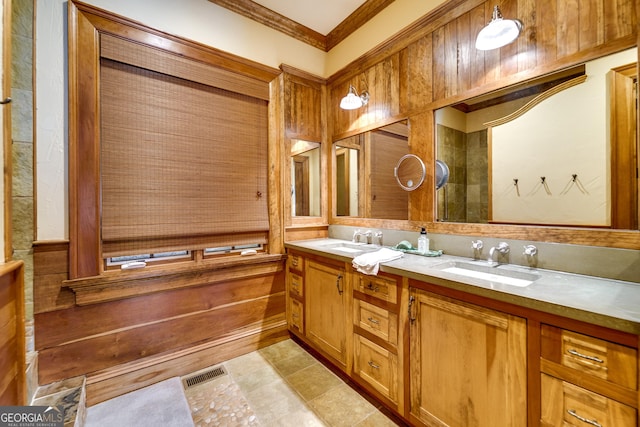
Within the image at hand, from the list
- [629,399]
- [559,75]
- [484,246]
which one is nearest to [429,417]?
[629,399]

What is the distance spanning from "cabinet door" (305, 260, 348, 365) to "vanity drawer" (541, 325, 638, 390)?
113 centimetres

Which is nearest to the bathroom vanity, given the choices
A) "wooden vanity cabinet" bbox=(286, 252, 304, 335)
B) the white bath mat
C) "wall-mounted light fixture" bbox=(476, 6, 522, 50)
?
"wooden vanity cabinet" bbox=(286, 252, 304, 335)

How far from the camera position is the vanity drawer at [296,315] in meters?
2.35

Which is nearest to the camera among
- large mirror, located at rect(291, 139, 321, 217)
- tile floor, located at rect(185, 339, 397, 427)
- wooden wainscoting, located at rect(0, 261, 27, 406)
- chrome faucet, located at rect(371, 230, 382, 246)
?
wooden wainscoting, located at rect(0, 261, 27, 406)

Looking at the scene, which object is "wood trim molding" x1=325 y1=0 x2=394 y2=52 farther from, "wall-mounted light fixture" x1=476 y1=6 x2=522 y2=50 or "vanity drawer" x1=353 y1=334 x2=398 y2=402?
"vanity drawer" x1=353 y1=334 x2=398 y2=402

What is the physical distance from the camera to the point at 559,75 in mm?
1409

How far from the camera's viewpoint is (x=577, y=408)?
2.93 feet

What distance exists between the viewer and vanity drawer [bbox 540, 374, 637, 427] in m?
0.82

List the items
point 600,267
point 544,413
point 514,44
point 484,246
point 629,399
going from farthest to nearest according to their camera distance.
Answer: point 484,246 → point 514,44 → point 600,267 → point 544,413 → point 629,399

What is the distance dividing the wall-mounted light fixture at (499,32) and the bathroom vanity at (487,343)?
1.26 meters

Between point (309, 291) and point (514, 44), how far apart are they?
217 centimetres

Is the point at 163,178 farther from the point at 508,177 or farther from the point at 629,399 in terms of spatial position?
the point at 629,399

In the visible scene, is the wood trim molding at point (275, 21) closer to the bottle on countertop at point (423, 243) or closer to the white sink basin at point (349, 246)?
the white sink basin at point (349, 246)

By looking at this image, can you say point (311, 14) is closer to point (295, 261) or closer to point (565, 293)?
point (295, 261)
